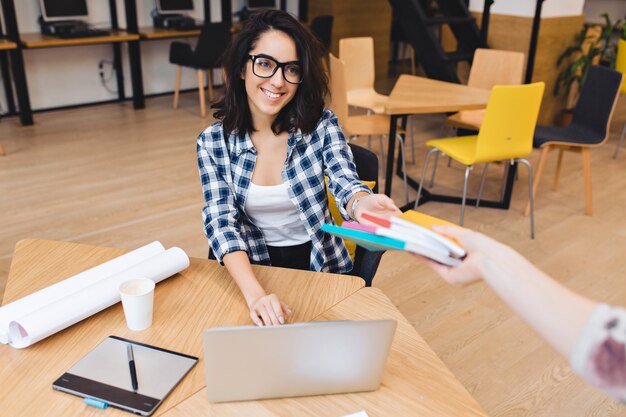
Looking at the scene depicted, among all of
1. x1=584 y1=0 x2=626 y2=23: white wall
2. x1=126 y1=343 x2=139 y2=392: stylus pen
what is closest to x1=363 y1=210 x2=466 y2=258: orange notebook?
x1=126 y1=343 x2=139 y2=392: stylus pen

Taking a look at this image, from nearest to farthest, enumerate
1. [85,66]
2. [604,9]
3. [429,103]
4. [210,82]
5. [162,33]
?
[429,103]
[162,33]
[85,66]
[210,82]
[604,9]

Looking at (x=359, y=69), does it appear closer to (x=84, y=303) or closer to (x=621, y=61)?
(x=621, y=61)

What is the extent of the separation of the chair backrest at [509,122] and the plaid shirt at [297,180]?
157cm

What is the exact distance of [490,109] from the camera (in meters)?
3.00

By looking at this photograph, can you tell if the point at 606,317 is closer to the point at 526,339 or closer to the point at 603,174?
the point at 526,339

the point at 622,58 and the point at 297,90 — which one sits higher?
the point at 297,90

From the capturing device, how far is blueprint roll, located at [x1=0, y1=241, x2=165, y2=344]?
46.2 inches

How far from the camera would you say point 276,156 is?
169 centimetres

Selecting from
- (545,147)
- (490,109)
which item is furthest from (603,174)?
(490,109)

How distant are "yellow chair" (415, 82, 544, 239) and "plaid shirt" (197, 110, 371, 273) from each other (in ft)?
5.15

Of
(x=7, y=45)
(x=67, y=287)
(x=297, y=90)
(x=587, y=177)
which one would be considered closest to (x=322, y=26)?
(x=7, y=45)

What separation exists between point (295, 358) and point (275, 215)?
0.77m

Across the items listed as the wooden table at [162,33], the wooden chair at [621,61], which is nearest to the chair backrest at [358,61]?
the wooden table at [162,33]

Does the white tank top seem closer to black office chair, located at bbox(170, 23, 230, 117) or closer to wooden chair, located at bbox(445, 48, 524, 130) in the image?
wooden chair, located at bbox(445, 48, 524, 130)
